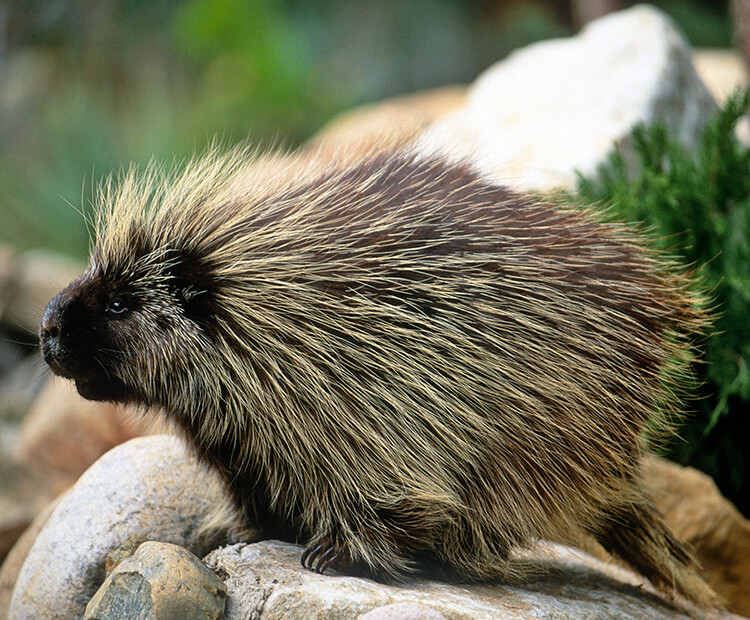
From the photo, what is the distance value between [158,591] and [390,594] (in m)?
0.70

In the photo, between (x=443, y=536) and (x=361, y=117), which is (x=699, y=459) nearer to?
(x=443, y=536)

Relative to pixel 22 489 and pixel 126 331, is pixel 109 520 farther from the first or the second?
pixel 22 489

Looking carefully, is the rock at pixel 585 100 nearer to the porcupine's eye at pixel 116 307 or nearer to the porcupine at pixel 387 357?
the porcupine at pixel 387 357

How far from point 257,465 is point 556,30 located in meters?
14.3

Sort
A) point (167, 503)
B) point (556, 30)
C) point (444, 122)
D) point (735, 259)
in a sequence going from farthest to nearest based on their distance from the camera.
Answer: point (556, 30), point (444, 122), point (735, 259), point (167, 503)

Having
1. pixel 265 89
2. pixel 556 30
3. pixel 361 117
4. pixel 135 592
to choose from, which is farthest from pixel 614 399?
pixel 556 30

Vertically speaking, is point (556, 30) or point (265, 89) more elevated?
point (556, 30)

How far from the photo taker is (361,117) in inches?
407

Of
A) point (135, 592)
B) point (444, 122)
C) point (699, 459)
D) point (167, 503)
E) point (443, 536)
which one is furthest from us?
point (444, 122)

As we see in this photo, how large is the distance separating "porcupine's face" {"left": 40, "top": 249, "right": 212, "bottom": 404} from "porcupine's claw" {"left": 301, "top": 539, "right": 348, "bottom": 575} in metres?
0.73

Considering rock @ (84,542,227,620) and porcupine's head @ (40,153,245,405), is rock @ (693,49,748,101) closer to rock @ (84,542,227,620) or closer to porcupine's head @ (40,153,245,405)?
porcupine's head @ (40,153,245,405)

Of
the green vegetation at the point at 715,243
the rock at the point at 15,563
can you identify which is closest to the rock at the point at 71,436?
the rock at the point at 15,563

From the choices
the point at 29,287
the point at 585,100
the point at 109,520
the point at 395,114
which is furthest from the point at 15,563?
the point at 395,114

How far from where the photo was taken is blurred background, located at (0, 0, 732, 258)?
1212 centimetres
